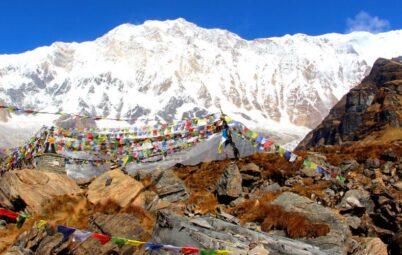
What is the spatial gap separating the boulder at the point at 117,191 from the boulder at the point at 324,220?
6230mm

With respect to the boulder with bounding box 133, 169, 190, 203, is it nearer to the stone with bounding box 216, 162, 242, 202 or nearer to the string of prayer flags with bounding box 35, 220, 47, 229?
the stone with bounding box 216, 162, 242, 202

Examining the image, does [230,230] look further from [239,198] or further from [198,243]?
[239,198]

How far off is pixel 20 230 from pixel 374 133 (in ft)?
304

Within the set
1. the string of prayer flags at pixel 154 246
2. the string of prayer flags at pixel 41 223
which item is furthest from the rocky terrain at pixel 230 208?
the string of prayer flags at pixel 154 246

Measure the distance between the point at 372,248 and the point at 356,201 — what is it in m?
4.84

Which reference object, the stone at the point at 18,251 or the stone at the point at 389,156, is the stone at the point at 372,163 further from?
the stone at the point at 18,251

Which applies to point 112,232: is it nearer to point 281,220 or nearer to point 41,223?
point 41,223

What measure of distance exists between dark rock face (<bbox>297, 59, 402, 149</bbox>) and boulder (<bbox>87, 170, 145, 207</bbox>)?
85957 mm

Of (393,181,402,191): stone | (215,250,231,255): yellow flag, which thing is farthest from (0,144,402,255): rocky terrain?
(215,250,231,255): yellow flag

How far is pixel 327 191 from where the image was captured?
71.7ft

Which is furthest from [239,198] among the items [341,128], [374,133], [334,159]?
[341,128]

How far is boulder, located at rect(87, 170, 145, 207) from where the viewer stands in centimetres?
2109

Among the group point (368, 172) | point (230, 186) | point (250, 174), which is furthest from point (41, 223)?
point (368, 172)

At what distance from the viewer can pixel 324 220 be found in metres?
15.9
